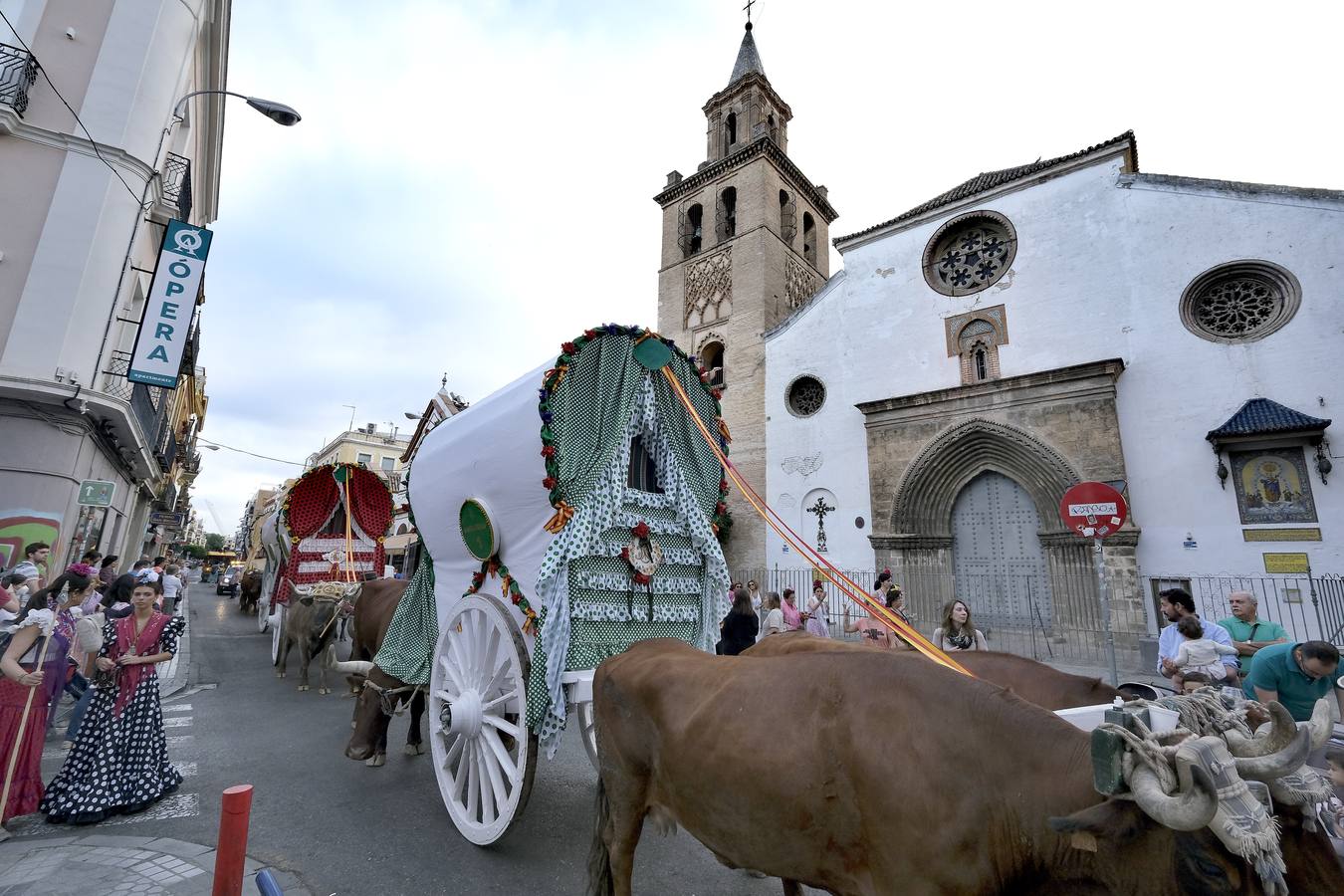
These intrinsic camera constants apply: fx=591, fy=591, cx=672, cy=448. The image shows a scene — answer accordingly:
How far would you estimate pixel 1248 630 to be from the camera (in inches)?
211

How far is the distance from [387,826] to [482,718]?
116 cm

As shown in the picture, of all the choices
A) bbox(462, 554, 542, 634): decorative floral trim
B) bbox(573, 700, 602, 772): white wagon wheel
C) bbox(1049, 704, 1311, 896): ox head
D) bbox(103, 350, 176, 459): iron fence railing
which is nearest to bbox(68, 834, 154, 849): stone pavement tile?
bbox(462, 554, 542, 634): decorative floral trim

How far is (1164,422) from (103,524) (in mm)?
21749

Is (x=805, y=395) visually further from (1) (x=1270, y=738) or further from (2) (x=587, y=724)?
(1) (x=1270, y=738)

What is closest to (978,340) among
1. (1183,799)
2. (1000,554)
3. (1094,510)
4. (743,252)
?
(1000,554)

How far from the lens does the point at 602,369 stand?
408 centimetres

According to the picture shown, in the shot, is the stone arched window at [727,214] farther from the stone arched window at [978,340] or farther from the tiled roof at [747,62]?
the stone arched window at [978,340]

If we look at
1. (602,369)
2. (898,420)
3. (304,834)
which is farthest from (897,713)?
(898,420)

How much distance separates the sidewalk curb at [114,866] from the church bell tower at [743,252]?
1479 cm

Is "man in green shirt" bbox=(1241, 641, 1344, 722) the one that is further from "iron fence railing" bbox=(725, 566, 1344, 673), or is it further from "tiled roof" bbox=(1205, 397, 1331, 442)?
"tiled roof" bbox=(1205, 397, 1331, 442)

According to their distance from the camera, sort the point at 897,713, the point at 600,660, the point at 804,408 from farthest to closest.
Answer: the point at 804,408 < the point at 600,660 < the point at 897,713

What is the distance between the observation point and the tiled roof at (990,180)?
13894 millimetres

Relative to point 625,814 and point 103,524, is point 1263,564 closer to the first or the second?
point 625,814

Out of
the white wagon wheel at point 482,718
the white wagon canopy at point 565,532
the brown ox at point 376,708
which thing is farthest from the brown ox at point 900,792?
the brown ox at point 376,708
